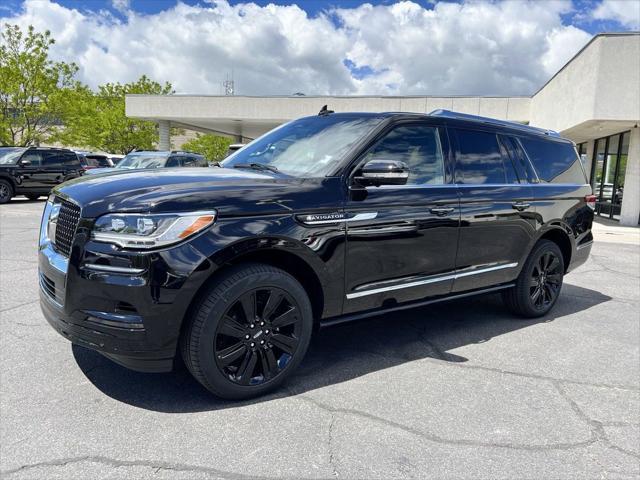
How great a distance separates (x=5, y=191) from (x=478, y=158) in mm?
16064

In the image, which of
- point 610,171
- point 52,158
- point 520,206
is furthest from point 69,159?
point 610,171

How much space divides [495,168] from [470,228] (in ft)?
2.46

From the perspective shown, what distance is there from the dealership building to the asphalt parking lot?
12125 mm

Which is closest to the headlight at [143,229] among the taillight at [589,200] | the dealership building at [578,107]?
the taillight at [589,200]

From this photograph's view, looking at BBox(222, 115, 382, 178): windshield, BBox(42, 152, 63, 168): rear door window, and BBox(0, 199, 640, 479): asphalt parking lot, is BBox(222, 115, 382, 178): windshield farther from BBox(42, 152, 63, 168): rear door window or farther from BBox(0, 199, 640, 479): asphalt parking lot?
BBox(42, 152, 63, 168): rear door window

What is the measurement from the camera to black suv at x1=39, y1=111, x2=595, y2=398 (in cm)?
268

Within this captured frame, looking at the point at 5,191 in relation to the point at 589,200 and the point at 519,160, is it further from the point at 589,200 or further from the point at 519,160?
the point at 589,200

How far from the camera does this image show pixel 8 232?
9516 mm

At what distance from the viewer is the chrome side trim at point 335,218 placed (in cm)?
314

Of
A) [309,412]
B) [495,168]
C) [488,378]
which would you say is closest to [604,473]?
[488,378]

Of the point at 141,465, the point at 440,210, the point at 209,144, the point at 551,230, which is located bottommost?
the point at 141,465

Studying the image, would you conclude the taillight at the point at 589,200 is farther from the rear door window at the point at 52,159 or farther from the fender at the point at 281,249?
the rear door window at the point at 52,159

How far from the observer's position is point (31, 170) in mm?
16125

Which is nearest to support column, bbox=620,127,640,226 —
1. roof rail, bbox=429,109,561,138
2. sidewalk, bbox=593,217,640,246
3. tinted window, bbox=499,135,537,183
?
sidewalk, bbox=593,217,640,246
